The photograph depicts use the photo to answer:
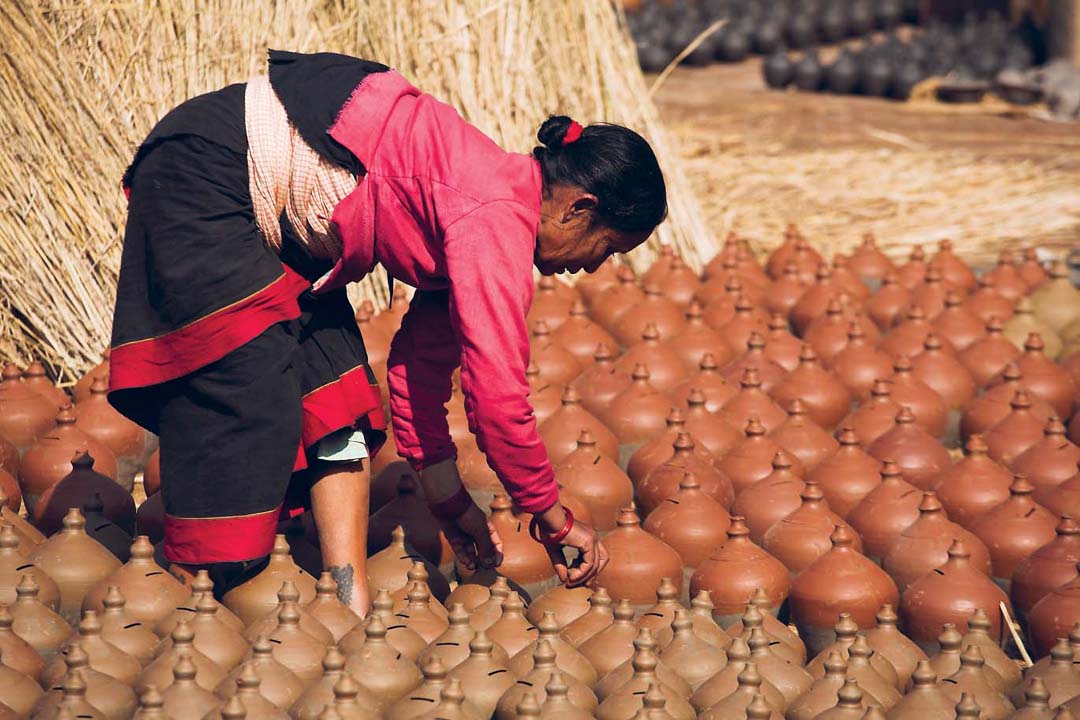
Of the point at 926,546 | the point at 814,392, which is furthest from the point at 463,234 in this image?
the point at 814,392

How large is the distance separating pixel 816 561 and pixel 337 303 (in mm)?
1197

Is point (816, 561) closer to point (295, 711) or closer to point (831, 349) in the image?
point (295, 711)

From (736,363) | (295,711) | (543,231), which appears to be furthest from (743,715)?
(736,363)

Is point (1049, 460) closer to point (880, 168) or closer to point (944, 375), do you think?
point (944, 375)

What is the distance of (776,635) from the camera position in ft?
10.5

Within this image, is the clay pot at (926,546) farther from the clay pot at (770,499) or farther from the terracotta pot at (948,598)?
the clay pot at (770,499)

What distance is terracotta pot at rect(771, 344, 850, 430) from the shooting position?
15.5 ft

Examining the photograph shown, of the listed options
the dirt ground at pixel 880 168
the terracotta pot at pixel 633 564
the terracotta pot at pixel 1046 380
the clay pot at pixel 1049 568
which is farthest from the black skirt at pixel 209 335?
the dirt ground at pixel 880 168

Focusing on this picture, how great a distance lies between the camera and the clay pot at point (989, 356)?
16.8 ft

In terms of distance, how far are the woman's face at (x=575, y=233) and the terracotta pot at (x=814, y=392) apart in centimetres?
176

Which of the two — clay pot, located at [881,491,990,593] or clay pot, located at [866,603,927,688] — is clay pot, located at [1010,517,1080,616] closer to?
clay pot, located at [881,491,990,593]

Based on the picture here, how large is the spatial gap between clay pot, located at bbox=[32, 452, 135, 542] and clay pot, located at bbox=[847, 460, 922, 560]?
5.75 feet

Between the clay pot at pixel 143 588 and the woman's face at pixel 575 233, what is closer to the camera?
the woman's face at pixel 575 233

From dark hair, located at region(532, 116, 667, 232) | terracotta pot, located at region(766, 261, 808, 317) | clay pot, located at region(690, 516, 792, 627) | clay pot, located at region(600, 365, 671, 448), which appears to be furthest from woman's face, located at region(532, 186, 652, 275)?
terracotta pot, located at region(766, 261, 808, 317)
